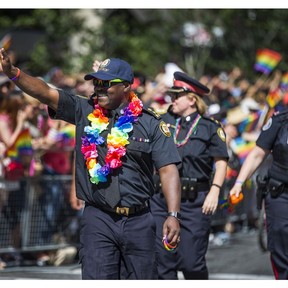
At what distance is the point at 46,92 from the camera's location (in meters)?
5.60

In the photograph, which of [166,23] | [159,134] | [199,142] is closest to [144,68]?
[166,23]

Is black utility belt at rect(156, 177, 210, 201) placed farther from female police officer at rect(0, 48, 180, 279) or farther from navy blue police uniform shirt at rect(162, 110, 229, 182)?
female police officer at rect(0, 48, 180, 279)

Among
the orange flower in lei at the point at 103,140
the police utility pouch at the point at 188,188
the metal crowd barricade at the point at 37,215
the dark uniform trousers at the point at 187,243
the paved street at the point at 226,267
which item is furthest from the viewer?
the metal crowd barricade at the point at 37,215

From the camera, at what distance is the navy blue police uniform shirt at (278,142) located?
7258 millimetres

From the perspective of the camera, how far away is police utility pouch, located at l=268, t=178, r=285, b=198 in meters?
7.30

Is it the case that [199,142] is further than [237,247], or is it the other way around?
[237,247]

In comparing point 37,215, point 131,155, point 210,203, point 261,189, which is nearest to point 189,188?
point 210,203

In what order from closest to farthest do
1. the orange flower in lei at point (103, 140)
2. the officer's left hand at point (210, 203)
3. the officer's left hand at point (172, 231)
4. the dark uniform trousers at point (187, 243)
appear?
the officer's left hand at point (172, 231)
the orange flower in lei at point (103, 140)
the officer's left hand at point (210, 203)
the dark uniform trousers at point (187, 243)

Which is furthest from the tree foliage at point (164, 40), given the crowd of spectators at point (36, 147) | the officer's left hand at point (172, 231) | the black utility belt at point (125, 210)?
the officer's left hand at point (172, 231)

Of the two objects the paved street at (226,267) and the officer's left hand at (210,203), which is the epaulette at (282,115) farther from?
the paved street at (226,267)

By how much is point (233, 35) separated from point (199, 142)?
2020cm

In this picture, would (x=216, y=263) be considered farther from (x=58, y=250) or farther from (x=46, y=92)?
(x=46, y=92)

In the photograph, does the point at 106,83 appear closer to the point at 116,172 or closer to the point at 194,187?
the point at 116,172

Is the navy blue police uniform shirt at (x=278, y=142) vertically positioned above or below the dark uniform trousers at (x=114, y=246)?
above
